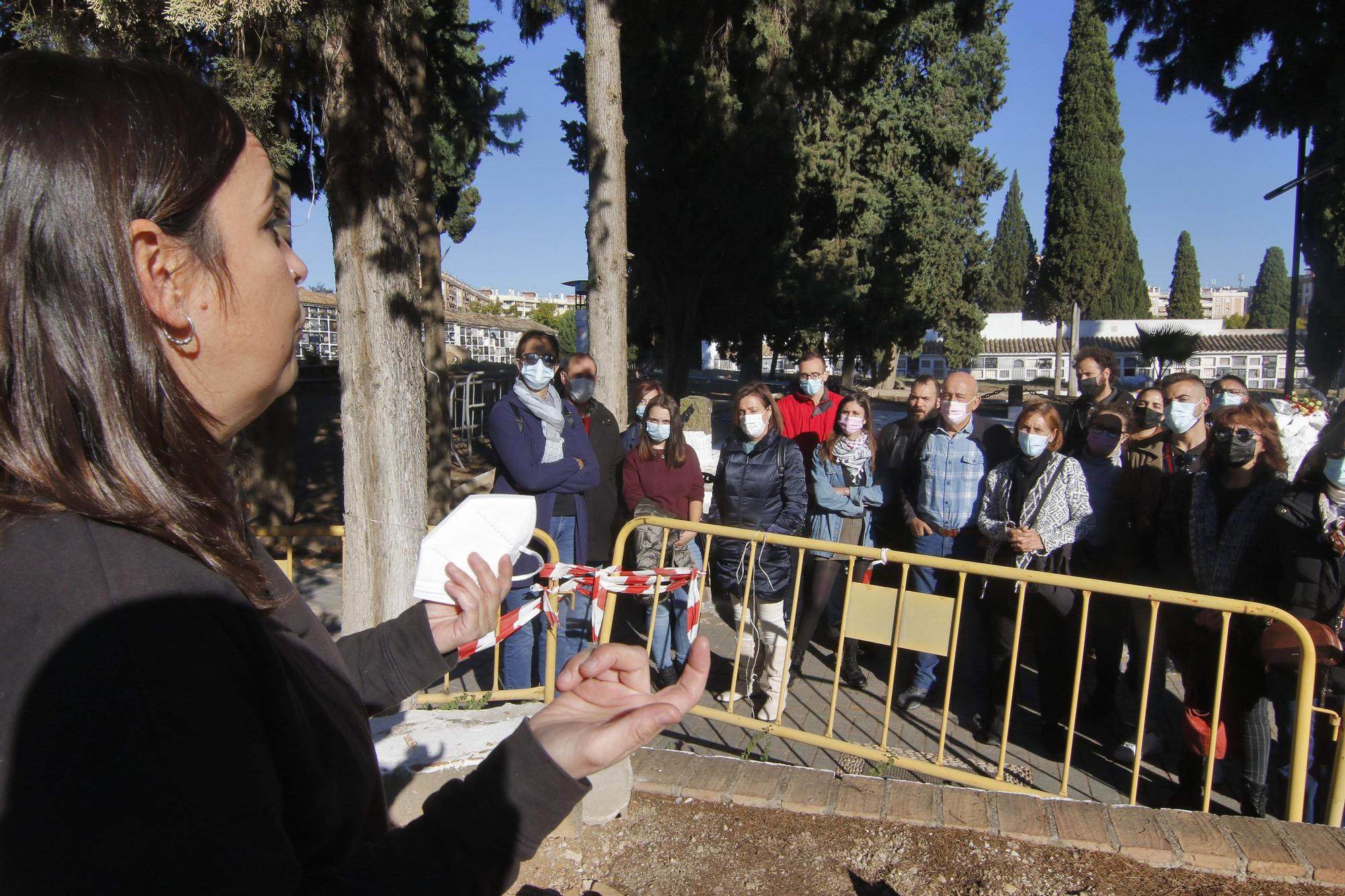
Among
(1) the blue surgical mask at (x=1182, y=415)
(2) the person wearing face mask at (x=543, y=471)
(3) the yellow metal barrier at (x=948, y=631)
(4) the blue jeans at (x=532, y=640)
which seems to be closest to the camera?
(3) the yellow metal barrier at (x=948, y=631)

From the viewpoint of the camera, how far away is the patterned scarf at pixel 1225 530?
13.9ft

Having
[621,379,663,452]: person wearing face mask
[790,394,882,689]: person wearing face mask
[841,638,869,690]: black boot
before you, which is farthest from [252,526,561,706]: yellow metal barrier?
[841,638,869,690]: black boot

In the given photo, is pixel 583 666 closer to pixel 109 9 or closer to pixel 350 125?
pixel 350 125

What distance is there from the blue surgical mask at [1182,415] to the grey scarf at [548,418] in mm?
3813

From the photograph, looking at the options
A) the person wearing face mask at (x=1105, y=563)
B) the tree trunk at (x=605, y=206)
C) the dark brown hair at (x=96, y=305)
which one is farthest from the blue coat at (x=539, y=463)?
the dark brown hair at (x=96, y=305)

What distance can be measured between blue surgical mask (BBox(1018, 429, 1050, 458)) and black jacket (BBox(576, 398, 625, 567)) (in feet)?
8.35

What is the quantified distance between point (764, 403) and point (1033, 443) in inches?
63.0

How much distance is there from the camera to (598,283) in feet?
24.1

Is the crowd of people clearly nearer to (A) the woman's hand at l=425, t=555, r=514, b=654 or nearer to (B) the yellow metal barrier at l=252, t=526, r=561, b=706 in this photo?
(B) the yellow metal barrier at l=252, t=526, r=561, b=706

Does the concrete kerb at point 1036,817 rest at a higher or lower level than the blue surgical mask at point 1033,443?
lower

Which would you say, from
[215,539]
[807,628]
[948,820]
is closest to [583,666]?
[215,539]

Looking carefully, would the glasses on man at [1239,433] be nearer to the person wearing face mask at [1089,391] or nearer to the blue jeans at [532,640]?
the person wearing face mask at [1089,391]

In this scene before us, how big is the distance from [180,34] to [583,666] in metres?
3.99

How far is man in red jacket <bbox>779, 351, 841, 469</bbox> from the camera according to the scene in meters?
6.28
